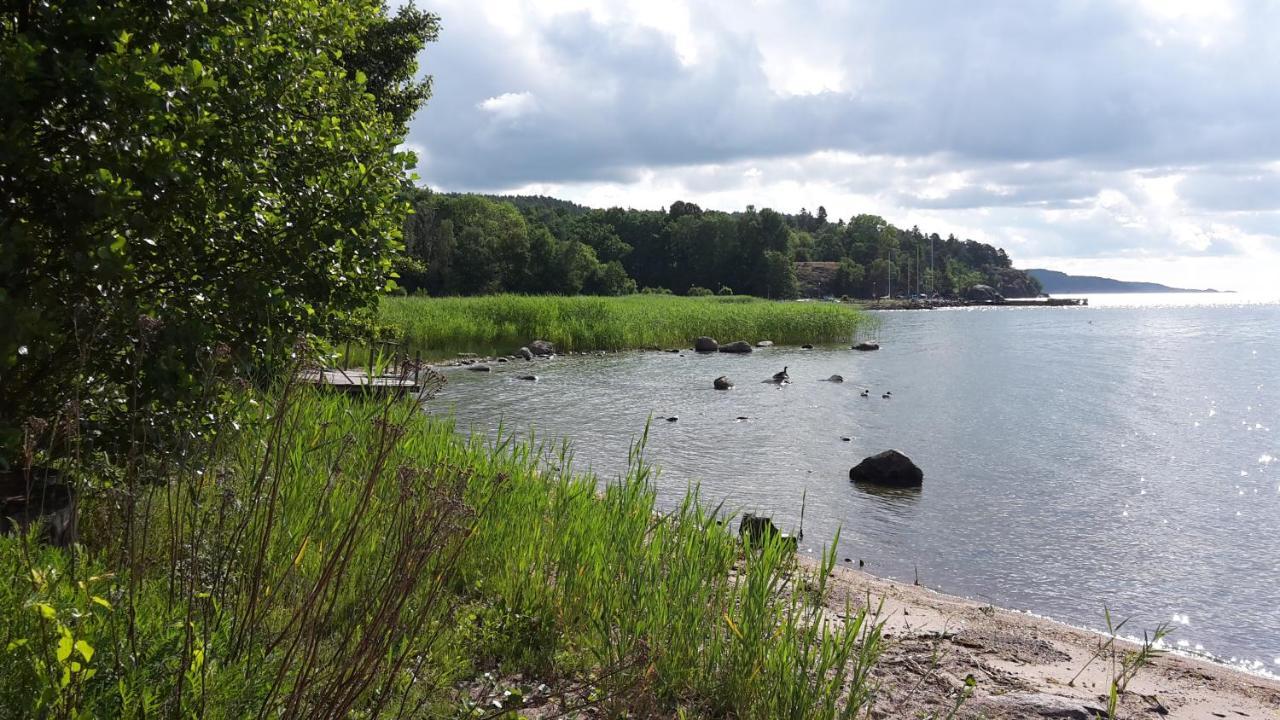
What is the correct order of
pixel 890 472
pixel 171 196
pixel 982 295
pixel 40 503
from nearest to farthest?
pixel 171 196, pixel 40 503, pixel 890 472, pixel 982 295

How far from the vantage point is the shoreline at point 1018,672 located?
525 centimetres

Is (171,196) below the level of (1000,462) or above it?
above

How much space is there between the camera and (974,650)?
21.9 feet

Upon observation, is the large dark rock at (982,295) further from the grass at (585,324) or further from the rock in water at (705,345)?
the rock in water at (705,345)

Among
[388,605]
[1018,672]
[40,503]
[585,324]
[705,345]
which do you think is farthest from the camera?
[705,345]

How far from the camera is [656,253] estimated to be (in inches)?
5118

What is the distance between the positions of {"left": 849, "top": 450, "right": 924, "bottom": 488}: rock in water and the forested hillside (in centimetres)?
5436

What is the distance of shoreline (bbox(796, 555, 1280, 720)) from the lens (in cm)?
525

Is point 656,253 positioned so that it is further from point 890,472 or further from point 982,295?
point 890,472

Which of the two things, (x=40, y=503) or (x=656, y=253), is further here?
(x=656, y=253)

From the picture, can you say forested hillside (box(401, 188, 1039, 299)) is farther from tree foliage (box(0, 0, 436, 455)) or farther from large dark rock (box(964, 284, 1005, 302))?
tree foliage (box(0, 0, 436, 455))

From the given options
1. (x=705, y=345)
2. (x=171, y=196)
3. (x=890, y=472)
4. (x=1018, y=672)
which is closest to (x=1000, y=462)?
(x=890, y=472)

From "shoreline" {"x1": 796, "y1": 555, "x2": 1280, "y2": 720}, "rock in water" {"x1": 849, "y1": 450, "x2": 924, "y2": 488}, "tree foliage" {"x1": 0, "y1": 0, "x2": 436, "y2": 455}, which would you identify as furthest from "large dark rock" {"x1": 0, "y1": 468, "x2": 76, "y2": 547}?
"rock in water" {"x1": 849, "y1": 450, "x2": 924, "y2": 488}

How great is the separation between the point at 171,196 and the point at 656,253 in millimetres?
126620
